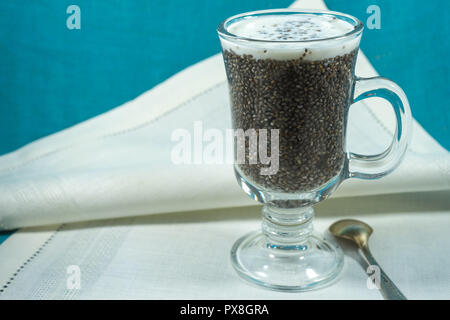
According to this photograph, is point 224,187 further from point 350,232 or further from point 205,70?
point 205,70

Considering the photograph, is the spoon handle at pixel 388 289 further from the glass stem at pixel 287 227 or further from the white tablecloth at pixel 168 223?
the glass stem at pixel 287 227

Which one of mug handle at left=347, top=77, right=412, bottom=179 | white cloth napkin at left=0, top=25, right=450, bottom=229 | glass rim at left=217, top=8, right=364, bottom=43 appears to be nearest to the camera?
glass rim at left=217, top=8, right=364, bottom=43

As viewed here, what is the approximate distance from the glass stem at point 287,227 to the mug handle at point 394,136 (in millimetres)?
135

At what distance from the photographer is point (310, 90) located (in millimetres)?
1062

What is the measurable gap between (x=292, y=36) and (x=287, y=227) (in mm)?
408

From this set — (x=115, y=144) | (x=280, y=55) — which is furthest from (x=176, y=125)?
(x=280, y=55)

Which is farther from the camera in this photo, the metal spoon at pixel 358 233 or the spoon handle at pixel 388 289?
the metal spoon at pixel 358 233

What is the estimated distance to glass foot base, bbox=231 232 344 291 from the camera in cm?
119

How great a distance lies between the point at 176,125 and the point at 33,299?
0.76 m

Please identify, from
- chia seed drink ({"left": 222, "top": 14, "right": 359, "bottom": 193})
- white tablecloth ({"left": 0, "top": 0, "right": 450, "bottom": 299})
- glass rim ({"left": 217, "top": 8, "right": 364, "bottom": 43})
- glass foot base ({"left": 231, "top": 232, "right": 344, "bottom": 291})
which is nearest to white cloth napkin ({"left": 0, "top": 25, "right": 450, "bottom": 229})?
white tablecloth ({"left": 0, "top": 0, "right": 450, "bottom": 299})

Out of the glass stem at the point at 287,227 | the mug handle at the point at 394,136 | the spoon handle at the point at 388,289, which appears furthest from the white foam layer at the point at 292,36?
the spoon handle at the point at 388,289

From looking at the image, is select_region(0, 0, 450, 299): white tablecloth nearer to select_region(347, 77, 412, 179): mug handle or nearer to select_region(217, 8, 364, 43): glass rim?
select_region(347, 77, 412, 179): mug handle

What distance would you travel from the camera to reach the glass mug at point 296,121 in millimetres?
1046

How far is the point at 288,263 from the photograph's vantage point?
1.26 meters
